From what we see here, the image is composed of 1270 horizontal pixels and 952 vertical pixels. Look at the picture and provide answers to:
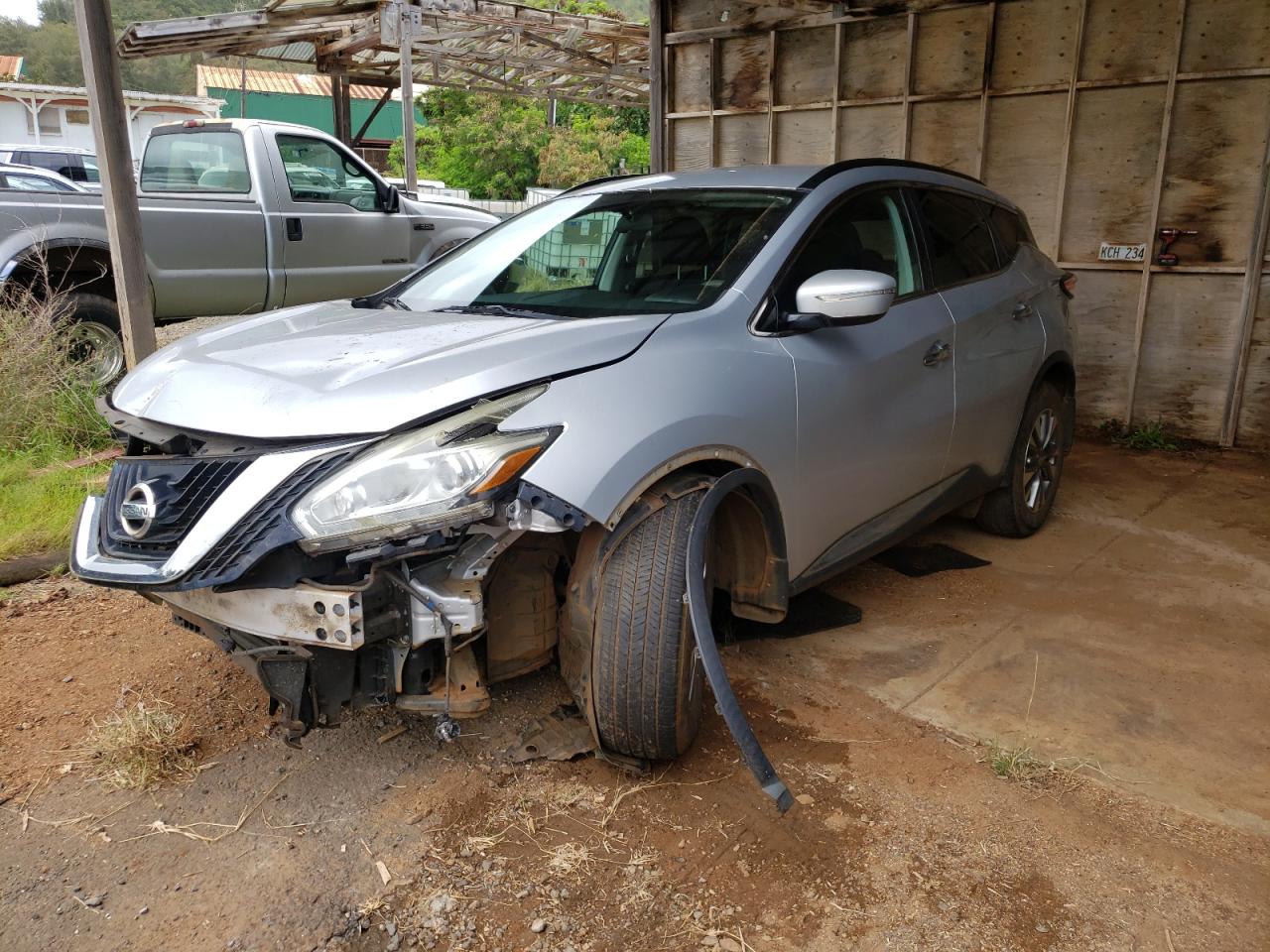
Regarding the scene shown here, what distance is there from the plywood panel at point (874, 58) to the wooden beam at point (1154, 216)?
6.24 feet

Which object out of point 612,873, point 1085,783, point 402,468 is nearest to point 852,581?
point 1085,783

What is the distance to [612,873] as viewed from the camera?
2508 millimetres

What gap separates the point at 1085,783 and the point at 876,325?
1.65 metres

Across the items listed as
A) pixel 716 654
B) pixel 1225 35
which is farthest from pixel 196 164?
pixel 1225 35

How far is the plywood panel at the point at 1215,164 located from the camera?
6.39m

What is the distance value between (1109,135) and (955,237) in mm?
3470

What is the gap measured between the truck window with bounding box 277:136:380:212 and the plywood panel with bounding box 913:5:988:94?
4723 millimetres

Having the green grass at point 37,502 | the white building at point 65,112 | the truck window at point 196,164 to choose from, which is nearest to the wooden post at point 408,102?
the truck window at point 196,164

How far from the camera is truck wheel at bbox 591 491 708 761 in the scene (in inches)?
104

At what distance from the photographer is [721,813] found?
9.07ft

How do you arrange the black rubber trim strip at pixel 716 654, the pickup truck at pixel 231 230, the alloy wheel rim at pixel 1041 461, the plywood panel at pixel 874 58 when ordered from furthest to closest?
the plywood panel at pixel 874 58 < the pickup truck at pixel 231 230 < the alloy wheel rim at pixel 1041 461 < the black rubber trim strip at pixel 716 654

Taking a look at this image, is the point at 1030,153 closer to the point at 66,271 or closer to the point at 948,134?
the point at 948,134

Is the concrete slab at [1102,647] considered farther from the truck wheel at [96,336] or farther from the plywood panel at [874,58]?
the truck wheel at [96,336]

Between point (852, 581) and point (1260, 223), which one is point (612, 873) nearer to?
point (852, 581)
